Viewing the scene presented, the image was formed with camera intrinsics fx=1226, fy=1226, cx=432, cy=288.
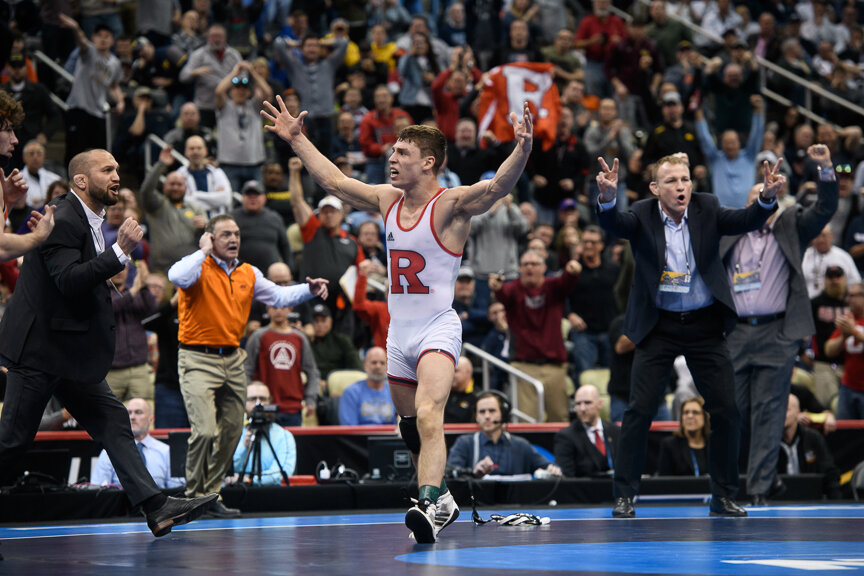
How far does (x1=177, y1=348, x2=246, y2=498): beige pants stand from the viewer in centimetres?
878

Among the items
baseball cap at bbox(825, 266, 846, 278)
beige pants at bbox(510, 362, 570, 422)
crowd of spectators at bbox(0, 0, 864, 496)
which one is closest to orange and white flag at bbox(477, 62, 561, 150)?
crowd of spectators at bbox(0, 0, 864, 496)

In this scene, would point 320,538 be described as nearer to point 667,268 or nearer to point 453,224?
point 453,224

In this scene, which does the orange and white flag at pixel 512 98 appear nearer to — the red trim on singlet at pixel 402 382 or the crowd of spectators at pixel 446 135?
the crowd of spectators at pixel 446 135

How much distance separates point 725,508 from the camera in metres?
8.20

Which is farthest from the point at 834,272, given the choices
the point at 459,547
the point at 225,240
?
the point at 459,547

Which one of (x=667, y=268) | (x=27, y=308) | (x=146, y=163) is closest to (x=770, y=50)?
(x=146, y=163)

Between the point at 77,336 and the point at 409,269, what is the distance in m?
1.84

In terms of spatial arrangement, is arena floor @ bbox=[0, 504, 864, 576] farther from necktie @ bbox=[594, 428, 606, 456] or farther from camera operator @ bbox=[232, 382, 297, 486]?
necktie @ bbox=[594, 428, 606, 456]

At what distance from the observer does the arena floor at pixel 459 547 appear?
17.2ft

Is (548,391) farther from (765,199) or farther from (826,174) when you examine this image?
(765,199)

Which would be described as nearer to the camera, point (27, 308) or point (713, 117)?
point (27, 308)

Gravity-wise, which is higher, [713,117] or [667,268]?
[713,117]

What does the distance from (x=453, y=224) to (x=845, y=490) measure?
637 cm

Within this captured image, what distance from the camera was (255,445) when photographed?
31.9 feet
